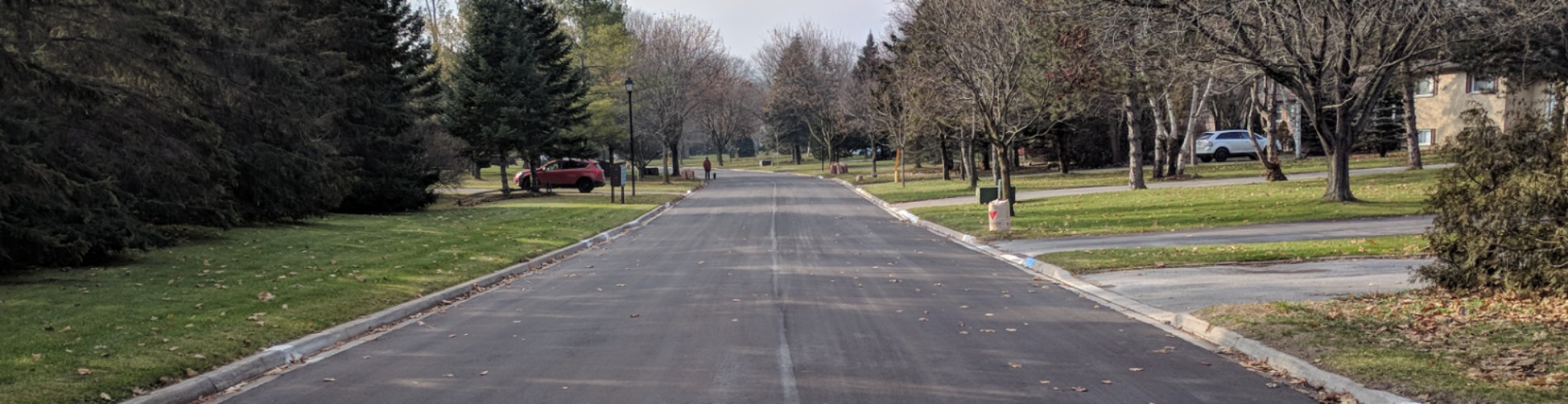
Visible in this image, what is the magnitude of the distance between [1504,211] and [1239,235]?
383 inches

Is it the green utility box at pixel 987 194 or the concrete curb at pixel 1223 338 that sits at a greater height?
the green utility box at pixel 987 194

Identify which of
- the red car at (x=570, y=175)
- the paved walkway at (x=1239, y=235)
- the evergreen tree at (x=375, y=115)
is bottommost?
the paved walkway at (x=1239, y=235)

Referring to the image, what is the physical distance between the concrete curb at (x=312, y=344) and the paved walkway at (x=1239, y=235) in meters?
9.25

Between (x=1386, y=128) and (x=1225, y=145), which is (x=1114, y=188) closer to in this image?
(x=1225, y=145)

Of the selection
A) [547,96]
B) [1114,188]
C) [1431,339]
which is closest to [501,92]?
[547,96]

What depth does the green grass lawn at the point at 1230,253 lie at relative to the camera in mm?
14945

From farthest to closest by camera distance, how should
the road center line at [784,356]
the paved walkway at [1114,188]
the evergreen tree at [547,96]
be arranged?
the evergreen tree at [547,96]
the paved walkway at [1114,188]
the road center line at [784,356]

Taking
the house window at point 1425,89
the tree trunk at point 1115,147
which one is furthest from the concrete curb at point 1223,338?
the house window at point 1425,89

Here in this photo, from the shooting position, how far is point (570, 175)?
49719 millimetres

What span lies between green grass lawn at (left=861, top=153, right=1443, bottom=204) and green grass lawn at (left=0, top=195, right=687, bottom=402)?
18.9m

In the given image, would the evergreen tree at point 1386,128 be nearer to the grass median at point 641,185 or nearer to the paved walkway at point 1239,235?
the grass median at point 641,185

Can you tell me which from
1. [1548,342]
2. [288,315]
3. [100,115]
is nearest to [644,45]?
[100,115]

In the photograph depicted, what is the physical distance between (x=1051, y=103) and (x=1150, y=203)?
12009 mm

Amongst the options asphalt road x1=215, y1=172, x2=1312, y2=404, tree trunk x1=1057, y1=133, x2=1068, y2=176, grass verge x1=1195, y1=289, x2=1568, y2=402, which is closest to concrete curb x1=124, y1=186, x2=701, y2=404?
asphalt road x1=215, y1=172, x2=1312, y2=404
